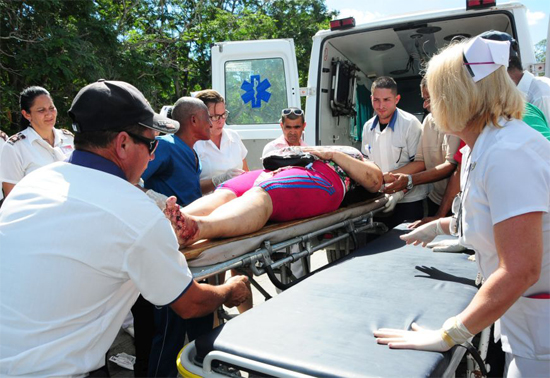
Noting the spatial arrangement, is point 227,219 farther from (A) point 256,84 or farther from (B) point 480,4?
(A) point 256,84

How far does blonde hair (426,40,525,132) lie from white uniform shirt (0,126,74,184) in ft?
10.0

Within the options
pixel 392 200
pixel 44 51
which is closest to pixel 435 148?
pixel 392 200

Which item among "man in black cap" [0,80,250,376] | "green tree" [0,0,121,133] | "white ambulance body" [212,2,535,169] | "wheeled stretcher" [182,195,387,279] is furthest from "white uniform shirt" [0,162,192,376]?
"green tree" [0,0,121,133]

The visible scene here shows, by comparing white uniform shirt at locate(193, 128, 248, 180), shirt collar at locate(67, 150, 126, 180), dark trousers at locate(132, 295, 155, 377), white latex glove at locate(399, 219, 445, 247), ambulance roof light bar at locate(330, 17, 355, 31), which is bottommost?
dark trousers at locate(132, 295, 155, 377)

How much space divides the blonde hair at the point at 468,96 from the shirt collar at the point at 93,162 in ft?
3.31

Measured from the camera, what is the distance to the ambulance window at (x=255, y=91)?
5224 millimetres

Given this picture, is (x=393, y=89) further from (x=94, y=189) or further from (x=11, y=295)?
(x=11, y=295)

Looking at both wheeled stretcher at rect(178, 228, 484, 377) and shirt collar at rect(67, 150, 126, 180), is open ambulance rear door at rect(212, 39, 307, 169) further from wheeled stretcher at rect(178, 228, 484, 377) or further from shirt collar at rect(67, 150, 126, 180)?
shirt collar at rect(67, 150, 126, 180)

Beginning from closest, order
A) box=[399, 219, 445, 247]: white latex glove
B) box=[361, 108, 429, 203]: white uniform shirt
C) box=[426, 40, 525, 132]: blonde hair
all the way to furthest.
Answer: box=[426, 40, 525, 132]: blonde hair, box=[399, 219, 445, 247]: white latex glove, box=[361, 108, 429, 203]: white uniform shirt

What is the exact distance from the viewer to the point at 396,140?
3.66m

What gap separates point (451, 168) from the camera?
3.26 metres

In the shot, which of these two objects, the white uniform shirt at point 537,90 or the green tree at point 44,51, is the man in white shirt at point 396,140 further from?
the green tree at point 44,51

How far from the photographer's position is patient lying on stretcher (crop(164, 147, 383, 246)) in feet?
6.96

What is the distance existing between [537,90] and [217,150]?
7.17 ft
